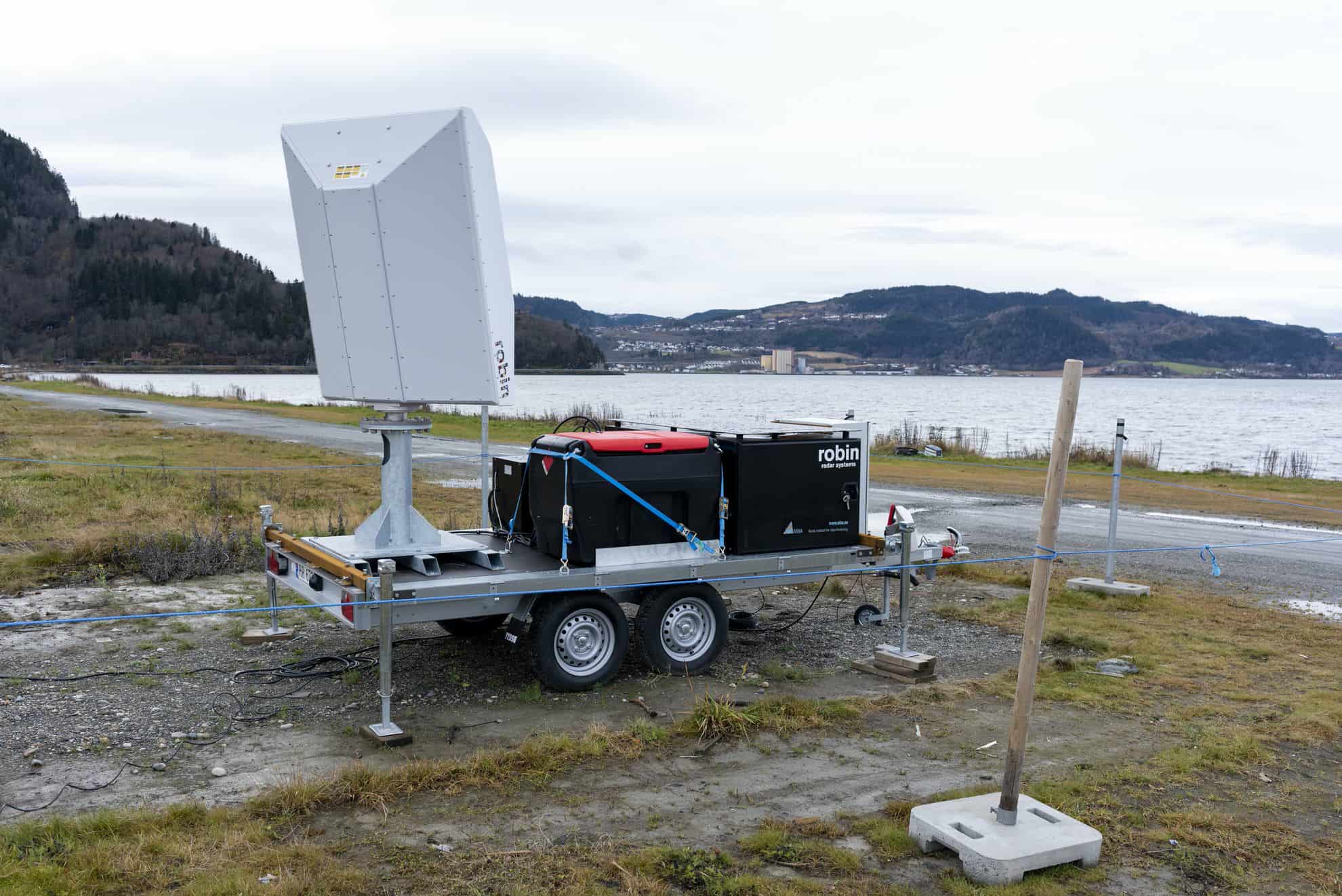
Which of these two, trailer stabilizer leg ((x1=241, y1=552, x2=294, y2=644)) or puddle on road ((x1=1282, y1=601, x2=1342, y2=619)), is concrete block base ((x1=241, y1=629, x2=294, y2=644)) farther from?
puddle on road ((x1=1282, y1=601, x2=1342, y2=619))

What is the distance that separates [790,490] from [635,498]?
1.32 metres

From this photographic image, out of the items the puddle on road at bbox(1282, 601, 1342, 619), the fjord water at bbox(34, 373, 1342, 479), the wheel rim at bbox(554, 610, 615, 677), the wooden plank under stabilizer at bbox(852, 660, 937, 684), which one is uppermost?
the wheel rim at bbox(554, 610, 615, 677)

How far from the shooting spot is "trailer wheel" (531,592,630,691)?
7.34m

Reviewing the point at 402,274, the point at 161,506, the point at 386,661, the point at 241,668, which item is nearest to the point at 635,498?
the point at 386,661

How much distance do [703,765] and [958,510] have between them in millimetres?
13661

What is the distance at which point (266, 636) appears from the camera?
28.7 ft

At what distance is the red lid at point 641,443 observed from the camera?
7.39 meters

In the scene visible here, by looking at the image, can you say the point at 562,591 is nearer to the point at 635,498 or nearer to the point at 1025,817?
the point at 635,498

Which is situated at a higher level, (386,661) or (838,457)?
(838,457)

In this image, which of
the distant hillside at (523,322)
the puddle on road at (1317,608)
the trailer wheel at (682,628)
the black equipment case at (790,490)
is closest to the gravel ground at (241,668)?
the trailer wheel at (682,628)

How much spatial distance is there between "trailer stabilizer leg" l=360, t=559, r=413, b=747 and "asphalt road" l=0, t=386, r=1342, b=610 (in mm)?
5796

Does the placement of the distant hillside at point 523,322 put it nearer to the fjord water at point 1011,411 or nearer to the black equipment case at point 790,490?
the fjord water at point 1011,411

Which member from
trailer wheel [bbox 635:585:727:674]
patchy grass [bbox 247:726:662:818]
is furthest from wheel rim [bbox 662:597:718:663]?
patchy grass [bbox 247:726:662:818]

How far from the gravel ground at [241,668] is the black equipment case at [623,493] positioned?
42.5 inches
